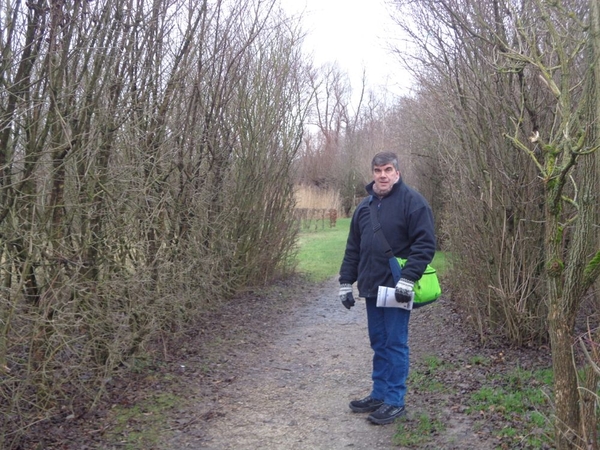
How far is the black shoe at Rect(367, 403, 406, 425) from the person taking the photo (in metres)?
5.17

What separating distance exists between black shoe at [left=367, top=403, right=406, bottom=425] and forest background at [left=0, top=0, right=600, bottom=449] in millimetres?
1520

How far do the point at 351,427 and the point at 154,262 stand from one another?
2.66 metres

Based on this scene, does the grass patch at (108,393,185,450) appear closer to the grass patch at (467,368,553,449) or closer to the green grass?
the grass patch at (467,368,553,449)

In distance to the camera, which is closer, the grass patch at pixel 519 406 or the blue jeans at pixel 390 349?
the grass patch at pixel 519 406

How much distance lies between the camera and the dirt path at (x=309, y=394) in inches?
198

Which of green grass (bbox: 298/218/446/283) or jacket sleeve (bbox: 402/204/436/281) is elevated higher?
jacket sleeve (bbox: 402/204/436/281)

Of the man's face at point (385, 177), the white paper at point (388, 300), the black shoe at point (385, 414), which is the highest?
the man's face at point (385, 177)

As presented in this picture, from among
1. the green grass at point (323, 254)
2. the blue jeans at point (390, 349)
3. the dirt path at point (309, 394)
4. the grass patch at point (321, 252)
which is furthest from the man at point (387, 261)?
the grass patch at point (321, 252)

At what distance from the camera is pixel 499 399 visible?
5.55 meters

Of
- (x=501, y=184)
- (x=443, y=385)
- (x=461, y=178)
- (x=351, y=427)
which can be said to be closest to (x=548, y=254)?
(x=351, y=427)

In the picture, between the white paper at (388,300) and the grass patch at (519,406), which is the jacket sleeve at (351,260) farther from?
the grass patch at (519,406)

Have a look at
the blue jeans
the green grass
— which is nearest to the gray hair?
the blue jeans

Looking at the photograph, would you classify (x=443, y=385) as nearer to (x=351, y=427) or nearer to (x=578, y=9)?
(x=351, y=427)

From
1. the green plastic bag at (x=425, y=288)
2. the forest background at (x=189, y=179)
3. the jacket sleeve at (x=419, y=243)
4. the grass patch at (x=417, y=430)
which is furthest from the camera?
the green plastic bag at (x=425, y=288)
